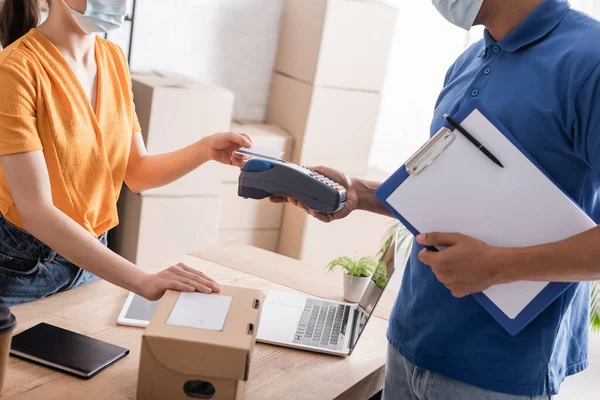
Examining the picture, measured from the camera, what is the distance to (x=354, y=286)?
5.68ft

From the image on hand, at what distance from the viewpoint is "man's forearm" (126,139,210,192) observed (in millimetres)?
1769

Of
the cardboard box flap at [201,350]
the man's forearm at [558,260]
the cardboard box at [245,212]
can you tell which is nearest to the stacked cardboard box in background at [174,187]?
the cardboard box at [245,212]

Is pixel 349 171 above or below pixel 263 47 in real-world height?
below

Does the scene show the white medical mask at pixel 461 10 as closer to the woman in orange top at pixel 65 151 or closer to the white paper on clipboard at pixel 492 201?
the white paper on clipboard at pixel 492 201

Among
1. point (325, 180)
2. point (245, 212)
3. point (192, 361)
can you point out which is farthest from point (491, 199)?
point (245, 212)

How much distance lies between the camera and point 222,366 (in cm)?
106

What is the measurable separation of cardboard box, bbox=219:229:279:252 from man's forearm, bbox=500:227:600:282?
93.8 inches

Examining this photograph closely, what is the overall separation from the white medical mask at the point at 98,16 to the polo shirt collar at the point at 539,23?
0.89 meters

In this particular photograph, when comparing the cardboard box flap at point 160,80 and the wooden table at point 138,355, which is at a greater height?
the cardboard box flap at point 160,80

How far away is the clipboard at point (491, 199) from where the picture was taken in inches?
42.0

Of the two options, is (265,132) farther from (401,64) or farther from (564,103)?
(564,103)

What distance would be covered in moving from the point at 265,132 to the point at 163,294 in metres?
2.12

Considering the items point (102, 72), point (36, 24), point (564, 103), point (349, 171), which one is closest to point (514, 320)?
point (564, 103)

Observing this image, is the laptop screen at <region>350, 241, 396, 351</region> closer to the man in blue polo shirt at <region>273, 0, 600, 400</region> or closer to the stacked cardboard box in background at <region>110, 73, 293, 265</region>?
the man in blue polo shirt at <region>273, 0, 600, 400</region>
